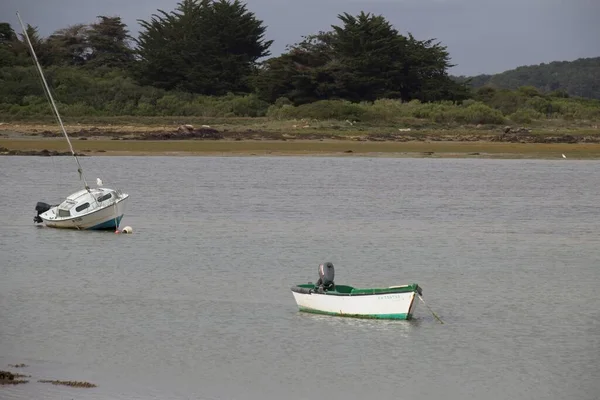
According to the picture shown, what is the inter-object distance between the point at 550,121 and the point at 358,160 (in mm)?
14257

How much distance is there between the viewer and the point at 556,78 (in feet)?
576

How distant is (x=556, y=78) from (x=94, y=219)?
15235 cm

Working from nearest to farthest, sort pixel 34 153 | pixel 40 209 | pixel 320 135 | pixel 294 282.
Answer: pixel 294 282, pixel 40 209, pixel 34 153, pixel 320 135

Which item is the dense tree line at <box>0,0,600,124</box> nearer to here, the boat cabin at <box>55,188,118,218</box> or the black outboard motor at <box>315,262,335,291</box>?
the boat cabin at <box>55,188,118,218</box>

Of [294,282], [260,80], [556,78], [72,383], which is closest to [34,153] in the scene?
[260,80]

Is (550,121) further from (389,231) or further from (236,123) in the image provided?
(389,231)

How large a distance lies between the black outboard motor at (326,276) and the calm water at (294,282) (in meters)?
0.59

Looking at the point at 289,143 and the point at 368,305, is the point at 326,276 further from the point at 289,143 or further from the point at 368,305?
the point at 289,143

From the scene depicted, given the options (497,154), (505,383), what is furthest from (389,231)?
(497,154)

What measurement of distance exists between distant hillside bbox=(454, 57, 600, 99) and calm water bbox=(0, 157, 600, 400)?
387 feet

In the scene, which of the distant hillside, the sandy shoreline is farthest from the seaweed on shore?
the distant hillside

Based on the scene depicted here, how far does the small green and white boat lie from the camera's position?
19328 millimetres

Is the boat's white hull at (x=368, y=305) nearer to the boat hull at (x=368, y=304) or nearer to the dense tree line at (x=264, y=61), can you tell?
the boat hull at (x=368, y=304)

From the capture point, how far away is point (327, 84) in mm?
69188
